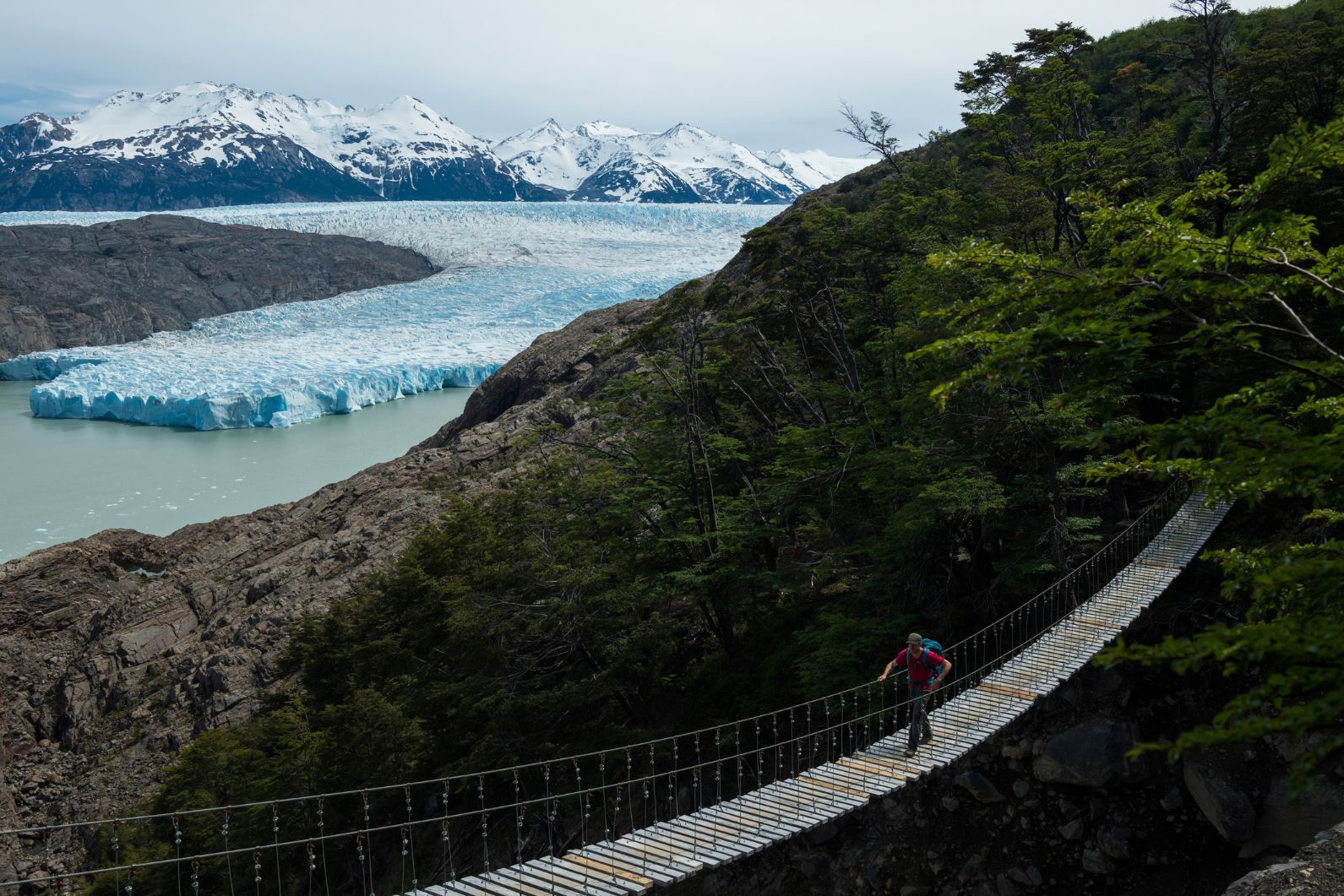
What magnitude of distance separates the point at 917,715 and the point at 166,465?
31.8 metres

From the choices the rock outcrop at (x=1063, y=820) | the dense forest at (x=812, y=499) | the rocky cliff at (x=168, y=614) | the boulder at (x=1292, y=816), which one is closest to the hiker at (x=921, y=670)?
the rock outcrop at (x=1063, y=820)

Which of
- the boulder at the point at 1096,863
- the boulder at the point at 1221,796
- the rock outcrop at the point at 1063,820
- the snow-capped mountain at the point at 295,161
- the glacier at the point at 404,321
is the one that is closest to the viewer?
the boulder at the point at 1221,796

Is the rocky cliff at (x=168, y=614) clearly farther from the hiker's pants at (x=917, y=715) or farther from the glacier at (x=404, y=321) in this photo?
the glacier at (x=404, y=321)

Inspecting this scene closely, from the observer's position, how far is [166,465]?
32.9 metres

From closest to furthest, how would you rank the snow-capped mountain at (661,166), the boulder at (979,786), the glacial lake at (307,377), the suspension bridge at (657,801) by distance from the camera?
the suspension bridge at (657,801), the boulder at (979,786), the glacial lake at (307,377), the snow-capped mountain at (661,166)

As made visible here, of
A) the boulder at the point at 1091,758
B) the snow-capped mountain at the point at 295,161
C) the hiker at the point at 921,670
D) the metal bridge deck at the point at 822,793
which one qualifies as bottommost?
the boulder at the point at 1091,758

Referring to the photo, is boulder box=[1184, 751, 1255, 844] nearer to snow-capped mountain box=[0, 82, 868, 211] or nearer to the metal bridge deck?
the metal bridge deck

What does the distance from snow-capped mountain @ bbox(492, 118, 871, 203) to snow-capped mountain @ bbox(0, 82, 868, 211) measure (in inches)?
10.7

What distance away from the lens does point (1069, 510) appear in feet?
40.2

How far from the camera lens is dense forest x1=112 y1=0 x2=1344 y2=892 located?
10.6 metres

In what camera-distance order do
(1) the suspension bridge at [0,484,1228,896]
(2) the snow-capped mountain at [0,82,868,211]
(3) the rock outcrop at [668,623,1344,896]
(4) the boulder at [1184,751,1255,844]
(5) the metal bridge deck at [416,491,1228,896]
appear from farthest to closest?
(2) the snow-capped mountain at [0,82,868,211], (3) the rock outcrop at [668,623,1344,896], (4) the boulder at [1184,751,1255,844], (1) the suspension bridge at [0,484,1228,896], (5) the metal bridge deck at [416,491,1228,896]

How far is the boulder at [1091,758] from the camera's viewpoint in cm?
851

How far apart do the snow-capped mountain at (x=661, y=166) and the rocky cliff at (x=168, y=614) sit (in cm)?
10621

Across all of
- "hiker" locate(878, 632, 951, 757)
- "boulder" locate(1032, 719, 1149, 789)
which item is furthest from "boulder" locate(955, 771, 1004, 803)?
"hiker" locate(878, 632, 951, 757)
